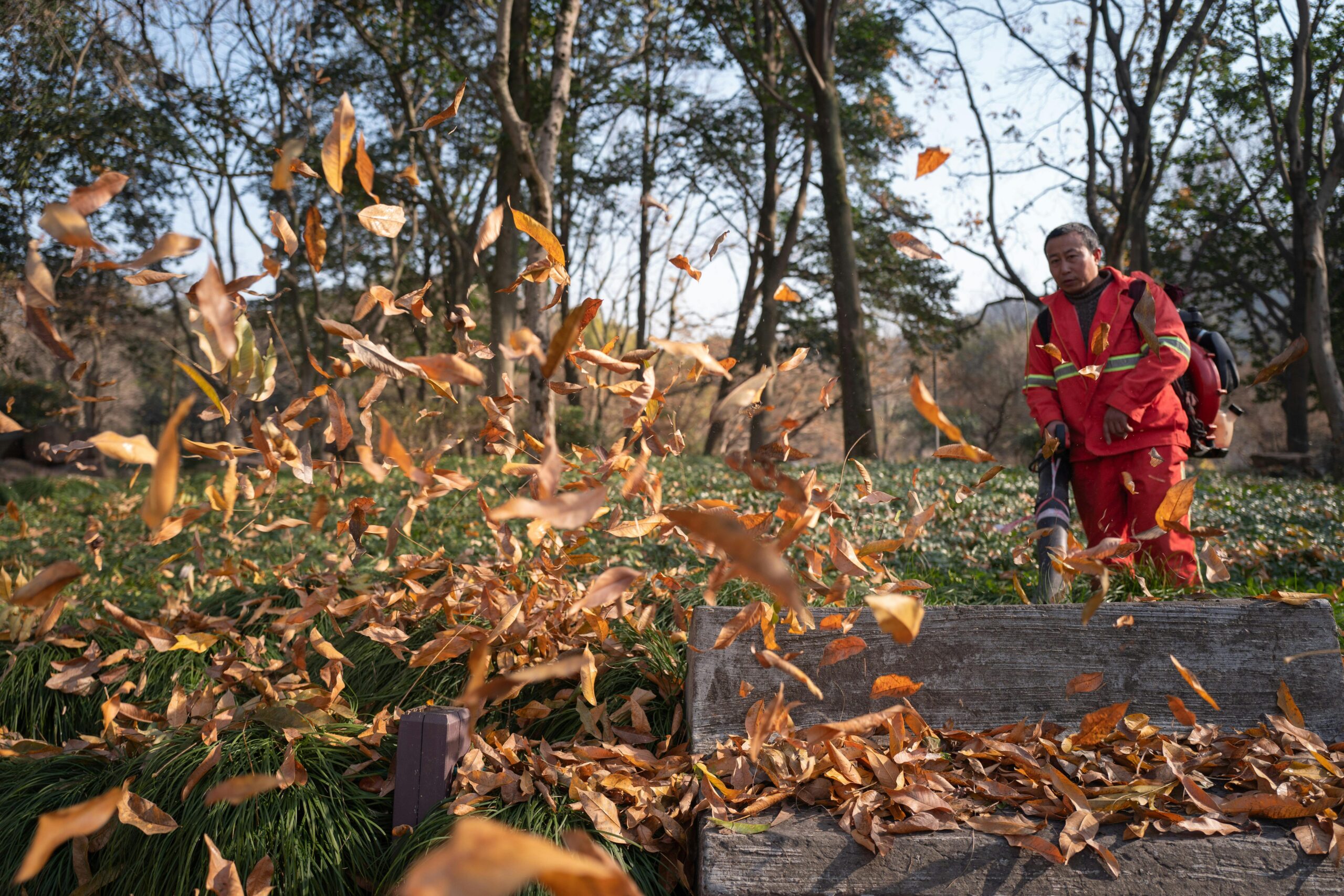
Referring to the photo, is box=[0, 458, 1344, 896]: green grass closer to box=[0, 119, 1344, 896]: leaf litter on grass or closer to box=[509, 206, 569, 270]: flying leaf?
box=[0, 119, 1344, 896]: leaf litter on grass

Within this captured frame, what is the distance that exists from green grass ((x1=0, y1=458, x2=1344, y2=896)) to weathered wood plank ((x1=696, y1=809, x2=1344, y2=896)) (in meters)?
0.29

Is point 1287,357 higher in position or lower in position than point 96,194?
lower

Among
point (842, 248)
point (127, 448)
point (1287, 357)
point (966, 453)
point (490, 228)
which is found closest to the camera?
point (127, 448)

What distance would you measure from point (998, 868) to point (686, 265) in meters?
1.46

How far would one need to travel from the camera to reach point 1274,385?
18609mm

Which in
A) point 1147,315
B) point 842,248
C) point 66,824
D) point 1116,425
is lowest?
point 66,824

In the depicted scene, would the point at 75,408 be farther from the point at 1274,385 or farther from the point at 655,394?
the point at 1274,385

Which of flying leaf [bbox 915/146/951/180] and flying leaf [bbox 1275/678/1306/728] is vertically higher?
flying leaf [bbox 915/146/951/180]

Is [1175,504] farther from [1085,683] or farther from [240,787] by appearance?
[240,787]

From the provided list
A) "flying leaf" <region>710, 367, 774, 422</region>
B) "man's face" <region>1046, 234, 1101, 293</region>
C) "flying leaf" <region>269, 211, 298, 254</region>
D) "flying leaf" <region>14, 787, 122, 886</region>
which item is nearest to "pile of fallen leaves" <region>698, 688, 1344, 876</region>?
"flying leaf" <region>710, 367, 774, 422</region>

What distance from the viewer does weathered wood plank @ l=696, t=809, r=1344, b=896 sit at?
1.70m

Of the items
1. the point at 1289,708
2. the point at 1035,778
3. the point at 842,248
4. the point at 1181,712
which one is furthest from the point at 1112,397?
the point at 842,248

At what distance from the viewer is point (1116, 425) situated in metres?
3.16

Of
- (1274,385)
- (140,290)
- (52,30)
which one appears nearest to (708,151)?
(52,30)
